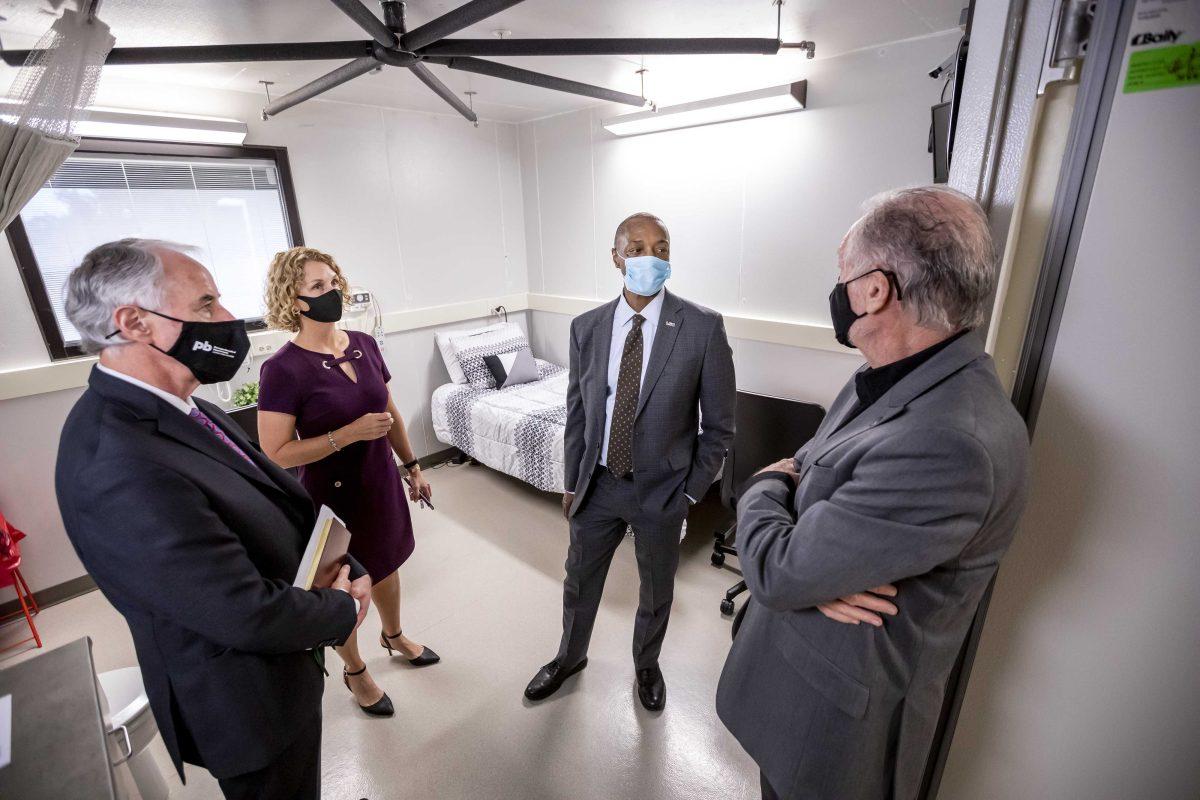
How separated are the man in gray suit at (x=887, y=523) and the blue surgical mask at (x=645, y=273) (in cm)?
81

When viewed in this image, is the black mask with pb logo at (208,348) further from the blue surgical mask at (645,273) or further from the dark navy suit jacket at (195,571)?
the blue surgical mask at (645,273)

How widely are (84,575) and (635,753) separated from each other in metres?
3.09

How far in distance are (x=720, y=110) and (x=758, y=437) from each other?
1.77 meters

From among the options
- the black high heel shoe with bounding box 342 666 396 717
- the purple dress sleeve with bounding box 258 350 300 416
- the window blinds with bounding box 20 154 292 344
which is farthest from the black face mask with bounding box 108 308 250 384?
the window blinds with bounding box 20 154 292 344

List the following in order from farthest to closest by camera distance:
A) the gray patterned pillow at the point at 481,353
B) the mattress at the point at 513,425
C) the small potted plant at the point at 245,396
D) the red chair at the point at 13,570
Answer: the gray patterned pillow at the point at 481,353 → the mattress at the point at 513,425 → the small potted plant at the point at 245,396 → the red chair at the point at 13,570

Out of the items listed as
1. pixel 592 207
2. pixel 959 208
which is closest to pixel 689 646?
pixel 959 208

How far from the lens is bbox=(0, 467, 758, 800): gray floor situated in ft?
5.75

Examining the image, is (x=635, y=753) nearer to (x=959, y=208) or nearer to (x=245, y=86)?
(x=959, y=208)

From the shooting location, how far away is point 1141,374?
0.87 metres

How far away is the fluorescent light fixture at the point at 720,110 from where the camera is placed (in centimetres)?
262

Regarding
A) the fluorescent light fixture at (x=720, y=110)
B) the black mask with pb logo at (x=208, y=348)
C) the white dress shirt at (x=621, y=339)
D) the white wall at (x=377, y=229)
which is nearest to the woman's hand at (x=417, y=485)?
the white dress shirt at (x=621, y=339)

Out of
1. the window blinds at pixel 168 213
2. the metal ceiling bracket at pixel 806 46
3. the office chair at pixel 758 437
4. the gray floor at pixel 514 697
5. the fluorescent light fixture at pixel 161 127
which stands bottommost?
the gray floor at pixel 514 697

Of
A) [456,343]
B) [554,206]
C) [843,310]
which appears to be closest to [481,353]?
[456,343]

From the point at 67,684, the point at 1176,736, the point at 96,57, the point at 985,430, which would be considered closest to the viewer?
the point at 985,430
